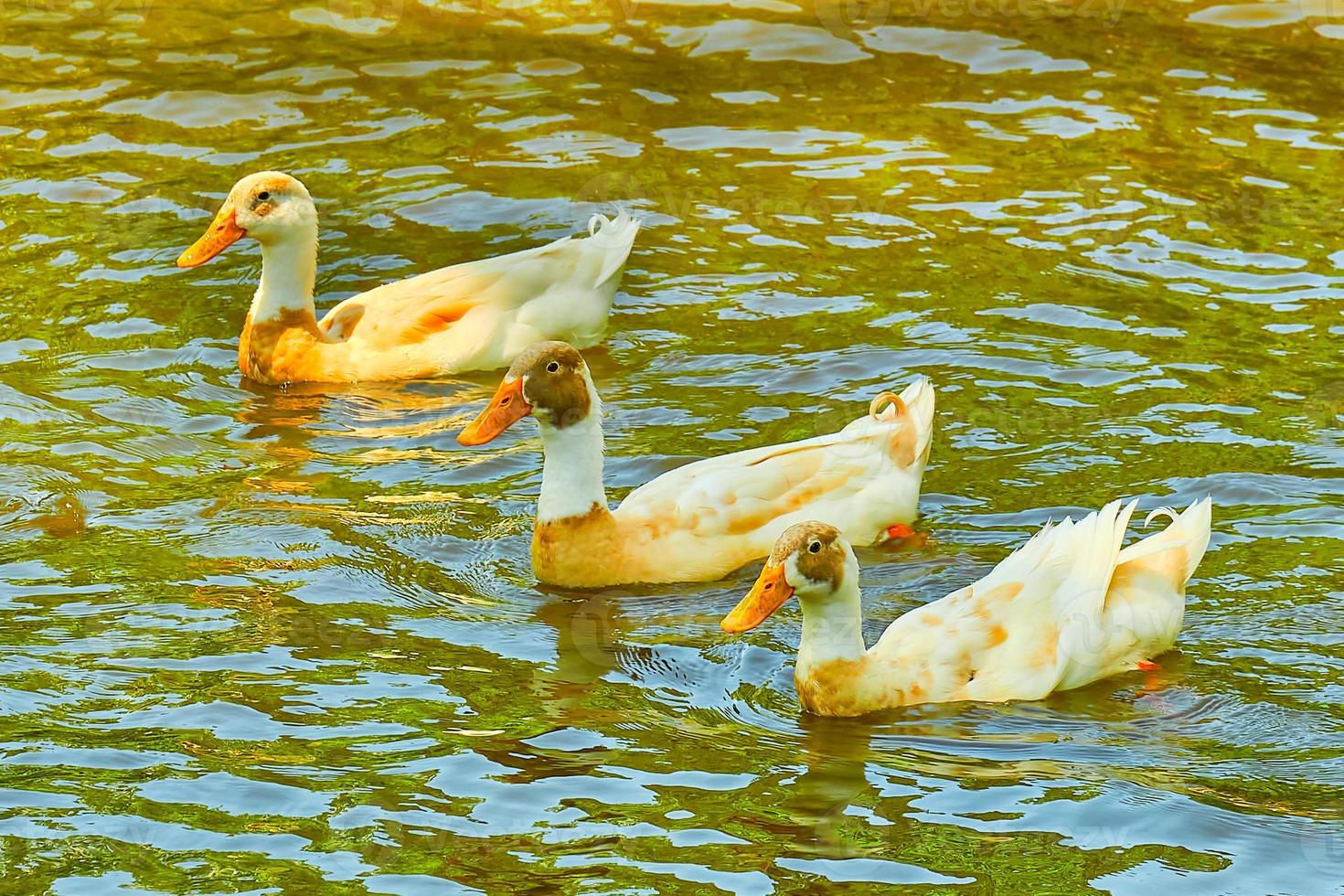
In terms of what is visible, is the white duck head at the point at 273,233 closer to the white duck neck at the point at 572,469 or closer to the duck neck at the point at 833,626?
the white duck neck at the point at 572,469

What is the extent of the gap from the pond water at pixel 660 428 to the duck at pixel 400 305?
0.22 metres

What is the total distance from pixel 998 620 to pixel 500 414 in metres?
2.68

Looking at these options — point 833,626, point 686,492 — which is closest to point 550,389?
point 686,492

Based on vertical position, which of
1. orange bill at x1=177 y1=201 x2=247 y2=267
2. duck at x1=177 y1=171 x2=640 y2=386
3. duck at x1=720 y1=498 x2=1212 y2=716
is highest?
orange bill at x1=177 y1=201 x2=247 y2=267

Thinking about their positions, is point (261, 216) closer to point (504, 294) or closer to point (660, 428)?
point (504, 294)

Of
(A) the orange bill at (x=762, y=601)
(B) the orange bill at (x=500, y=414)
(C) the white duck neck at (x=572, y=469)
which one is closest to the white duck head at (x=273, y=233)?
(B) the orange bill at (x=500, y=414)

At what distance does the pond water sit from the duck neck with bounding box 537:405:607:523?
0.39m

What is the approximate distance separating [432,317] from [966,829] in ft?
19.6

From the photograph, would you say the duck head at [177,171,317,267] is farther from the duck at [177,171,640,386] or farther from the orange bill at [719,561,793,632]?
the orange bill at [719,561,793,632]

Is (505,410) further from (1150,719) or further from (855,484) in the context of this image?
(1150,719)

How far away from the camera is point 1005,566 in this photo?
26.7 ft

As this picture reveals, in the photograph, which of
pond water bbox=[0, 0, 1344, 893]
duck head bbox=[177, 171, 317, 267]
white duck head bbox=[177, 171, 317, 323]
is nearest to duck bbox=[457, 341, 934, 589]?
pond water bbox=[0, 0, 1344, 893]

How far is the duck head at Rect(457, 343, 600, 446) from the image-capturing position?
906cm

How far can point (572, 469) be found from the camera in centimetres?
905
